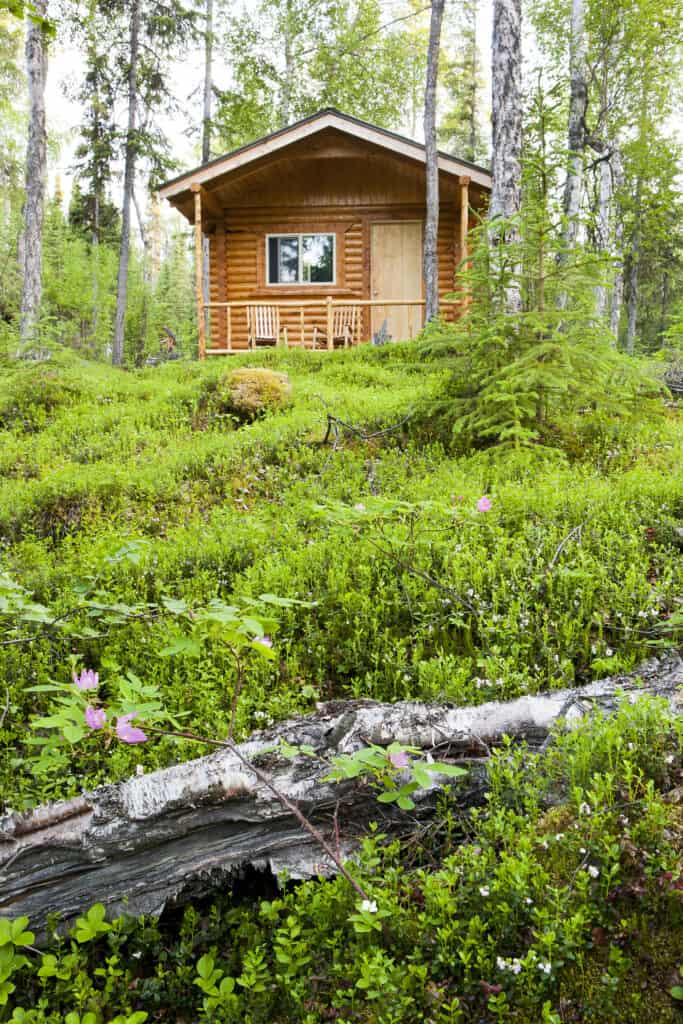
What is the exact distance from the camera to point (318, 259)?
60.0 feet

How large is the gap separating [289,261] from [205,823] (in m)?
17.7

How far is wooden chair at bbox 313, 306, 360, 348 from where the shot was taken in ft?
55.4

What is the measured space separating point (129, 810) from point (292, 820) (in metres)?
0.60

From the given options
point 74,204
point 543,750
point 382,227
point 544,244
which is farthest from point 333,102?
point 543,750

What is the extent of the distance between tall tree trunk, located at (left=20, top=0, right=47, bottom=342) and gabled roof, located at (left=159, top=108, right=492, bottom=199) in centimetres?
296

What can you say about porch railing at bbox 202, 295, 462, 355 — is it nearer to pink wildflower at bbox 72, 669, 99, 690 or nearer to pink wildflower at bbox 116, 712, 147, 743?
pink wildflower at bbox 72, 669, 99, 690

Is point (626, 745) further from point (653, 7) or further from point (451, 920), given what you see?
point (653, 7)

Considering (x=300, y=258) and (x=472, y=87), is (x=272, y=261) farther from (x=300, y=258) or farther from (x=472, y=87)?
(x=472, y=87)

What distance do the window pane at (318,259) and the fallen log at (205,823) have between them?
17116 mm

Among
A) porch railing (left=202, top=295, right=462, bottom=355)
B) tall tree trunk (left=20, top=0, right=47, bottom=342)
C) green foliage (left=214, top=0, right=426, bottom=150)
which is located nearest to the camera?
tall tree trunk (left=20, top=0, right=47, bottom=342)

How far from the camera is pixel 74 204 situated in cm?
2912

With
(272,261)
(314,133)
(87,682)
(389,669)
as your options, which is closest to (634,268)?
(272,261)

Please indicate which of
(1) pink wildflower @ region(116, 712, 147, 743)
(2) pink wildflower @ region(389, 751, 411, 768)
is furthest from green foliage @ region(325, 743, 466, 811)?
(1) pink wildflower @ region(116, 712, 147, 743)

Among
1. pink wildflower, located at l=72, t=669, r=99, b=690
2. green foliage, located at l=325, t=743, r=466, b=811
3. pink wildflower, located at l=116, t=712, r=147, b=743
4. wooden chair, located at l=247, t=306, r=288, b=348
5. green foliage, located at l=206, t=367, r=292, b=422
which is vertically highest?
wooden chair, located at l=247, t=306, r=288, b=348
